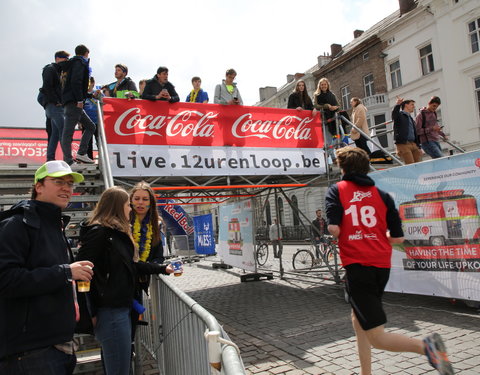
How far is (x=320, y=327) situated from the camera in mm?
6035

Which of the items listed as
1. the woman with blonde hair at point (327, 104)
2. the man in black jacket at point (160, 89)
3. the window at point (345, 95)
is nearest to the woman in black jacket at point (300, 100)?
the woman with blonde hair at point (327, 104)

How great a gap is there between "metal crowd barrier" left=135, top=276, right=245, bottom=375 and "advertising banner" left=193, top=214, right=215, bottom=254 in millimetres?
12121

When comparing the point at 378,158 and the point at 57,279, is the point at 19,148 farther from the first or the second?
the point at 57,279

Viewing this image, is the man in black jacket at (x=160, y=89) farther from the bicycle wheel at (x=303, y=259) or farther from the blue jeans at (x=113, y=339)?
the bicycle wheel at (x=303, y=259)

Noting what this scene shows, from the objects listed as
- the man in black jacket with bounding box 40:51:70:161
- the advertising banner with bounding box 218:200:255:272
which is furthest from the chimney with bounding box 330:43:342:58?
the man in black jacket with bounding box 40:51:70:161

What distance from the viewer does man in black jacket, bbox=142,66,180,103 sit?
770 centimetres

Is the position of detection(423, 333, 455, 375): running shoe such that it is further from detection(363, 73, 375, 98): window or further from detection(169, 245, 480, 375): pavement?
detection(363, 73, 375, 98): window

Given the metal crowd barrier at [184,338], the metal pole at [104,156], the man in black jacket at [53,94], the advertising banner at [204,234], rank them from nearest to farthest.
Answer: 1. the metal crowd barrier at [184,338]
2. the metal pole at [104,156]
3. the man in black jacket at [53,94]
4. the advertising banner at [204,234]

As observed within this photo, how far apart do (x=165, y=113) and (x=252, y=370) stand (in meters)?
5.05

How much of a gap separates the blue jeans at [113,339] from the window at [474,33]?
2661cm

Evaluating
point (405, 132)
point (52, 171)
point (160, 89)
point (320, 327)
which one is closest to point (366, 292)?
point (52, 171)

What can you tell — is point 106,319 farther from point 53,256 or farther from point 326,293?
point 326,293

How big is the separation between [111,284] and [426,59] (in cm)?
2898

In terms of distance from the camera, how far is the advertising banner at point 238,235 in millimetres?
11711
